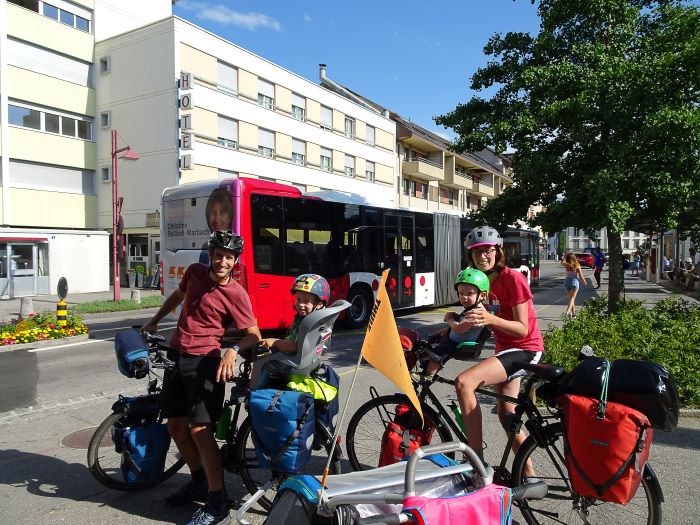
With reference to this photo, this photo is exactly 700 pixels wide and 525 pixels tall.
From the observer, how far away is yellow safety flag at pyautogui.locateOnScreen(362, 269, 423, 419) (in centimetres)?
252

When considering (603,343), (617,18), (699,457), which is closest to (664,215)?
(603,343)

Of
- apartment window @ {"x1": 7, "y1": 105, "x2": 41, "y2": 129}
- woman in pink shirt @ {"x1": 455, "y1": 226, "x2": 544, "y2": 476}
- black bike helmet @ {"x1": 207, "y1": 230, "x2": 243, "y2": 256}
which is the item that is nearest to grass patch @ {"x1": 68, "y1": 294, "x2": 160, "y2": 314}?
apartment window @ {"x1": 7, "y1": 105, "x2": 41, "y2": 129}

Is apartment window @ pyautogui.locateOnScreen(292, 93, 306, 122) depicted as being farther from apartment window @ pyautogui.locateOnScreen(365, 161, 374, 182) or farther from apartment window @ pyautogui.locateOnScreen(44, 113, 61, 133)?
apartment window @ pyautogui.locateOnScreen(44, 113, 61, 133)

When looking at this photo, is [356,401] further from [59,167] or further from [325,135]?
[325,135]

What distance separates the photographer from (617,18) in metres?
8.47

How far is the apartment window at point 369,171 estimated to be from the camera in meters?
40.6

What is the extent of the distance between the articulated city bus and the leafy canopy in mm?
3703

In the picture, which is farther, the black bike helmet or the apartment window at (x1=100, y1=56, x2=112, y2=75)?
the apartment window at (x1=100, y1=56, x2=112, y2=75)

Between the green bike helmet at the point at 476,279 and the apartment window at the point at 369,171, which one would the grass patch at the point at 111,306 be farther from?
the apartment window at the point at 369,171

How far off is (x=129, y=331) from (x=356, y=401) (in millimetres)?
3078

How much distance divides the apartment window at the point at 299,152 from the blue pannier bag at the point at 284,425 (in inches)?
1232

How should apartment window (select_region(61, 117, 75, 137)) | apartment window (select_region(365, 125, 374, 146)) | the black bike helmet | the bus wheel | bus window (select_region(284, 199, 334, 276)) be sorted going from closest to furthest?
the black bike helmet < bus window (select_region(284, 199, 334, 276)) < the bus wheel < apartment window (select_region(61, 117, 75, 137)) < apartment window (select_region(365, 125, 374, 146))

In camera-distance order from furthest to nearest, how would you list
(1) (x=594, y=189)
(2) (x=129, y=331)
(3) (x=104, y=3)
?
1. (3) (x=104, y=3)
2. (1) (x=594, y=189)
3. (2) (x=129, y=331)

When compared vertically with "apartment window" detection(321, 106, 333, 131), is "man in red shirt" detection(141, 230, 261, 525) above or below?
below
